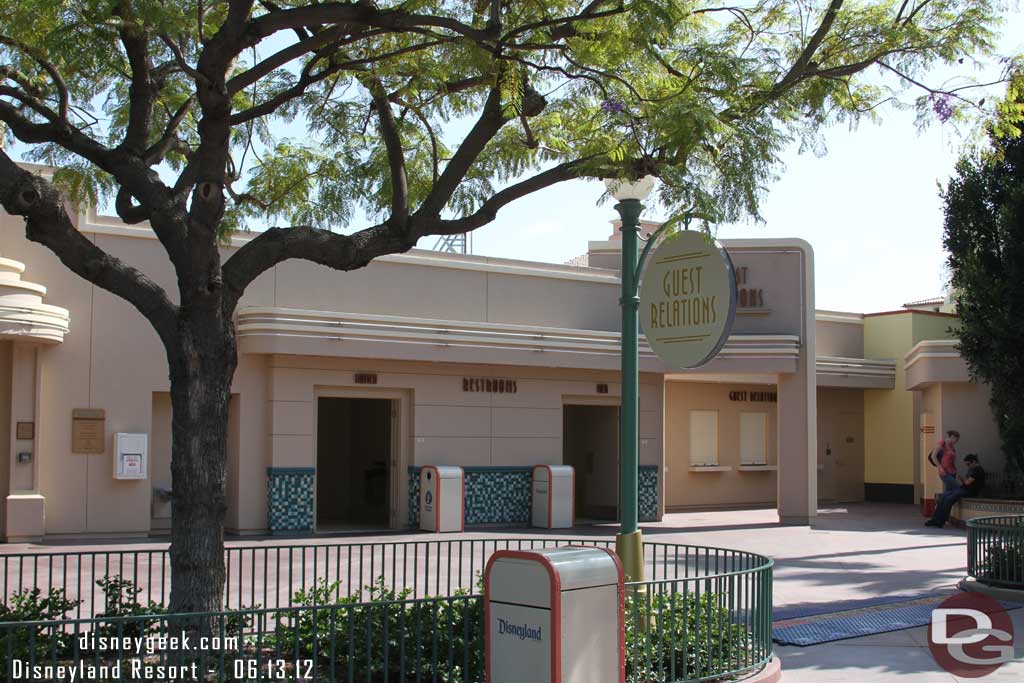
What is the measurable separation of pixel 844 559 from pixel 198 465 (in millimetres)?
11534

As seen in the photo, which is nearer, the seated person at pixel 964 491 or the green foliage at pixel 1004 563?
the green foliage at pixel 1004 563

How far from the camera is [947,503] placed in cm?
2177

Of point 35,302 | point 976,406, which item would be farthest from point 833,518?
point 35,302

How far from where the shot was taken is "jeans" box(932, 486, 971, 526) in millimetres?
21641

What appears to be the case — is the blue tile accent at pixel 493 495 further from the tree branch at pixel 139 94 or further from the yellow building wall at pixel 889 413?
the yellow building wall at pixel 889 413

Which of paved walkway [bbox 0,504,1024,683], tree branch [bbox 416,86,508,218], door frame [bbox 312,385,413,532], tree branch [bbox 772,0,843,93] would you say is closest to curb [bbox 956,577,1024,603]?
paved walkway [bbox 0,504,1024,683]

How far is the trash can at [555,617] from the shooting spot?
666 centimetres

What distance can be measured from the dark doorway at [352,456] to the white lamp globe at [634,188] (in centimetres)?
1573

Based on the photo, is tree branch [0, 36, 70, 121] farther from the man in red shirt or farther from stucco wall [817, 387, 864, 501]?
stucco wall [817, 387, 864, 501]

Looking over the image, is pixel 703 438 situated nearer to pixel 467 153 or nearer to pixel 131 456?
pixel 131 456

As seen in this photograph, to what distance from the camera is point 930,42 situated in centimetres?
1007

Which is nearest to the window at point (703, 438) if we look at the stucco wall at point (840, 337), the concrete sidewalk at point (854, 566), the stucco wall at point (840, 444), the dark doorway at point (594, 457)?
the concrete sidewalk at point (854, 566)

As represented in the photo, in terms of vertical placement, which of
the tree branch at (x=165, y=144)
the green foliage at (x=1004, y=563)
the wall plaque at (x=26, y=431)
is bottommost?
the green foliage at (x=1004, y=563)

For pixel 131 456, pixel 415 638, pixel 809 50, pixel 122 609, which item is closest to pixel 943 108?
pixel 809 50
